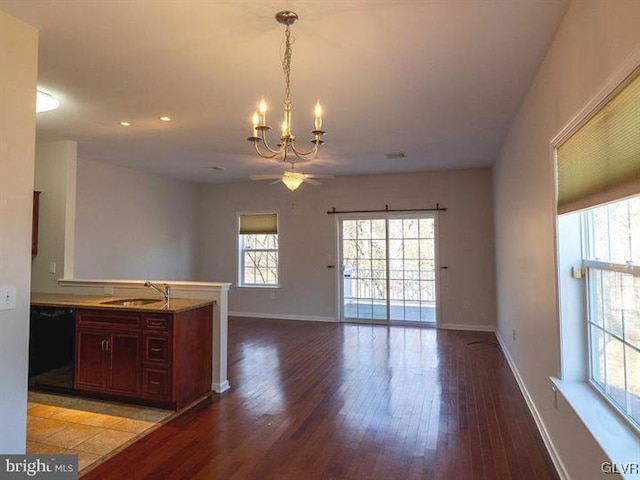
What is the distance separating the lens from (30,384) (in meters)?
3.77

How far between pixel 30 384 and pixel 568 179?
15.7 feet

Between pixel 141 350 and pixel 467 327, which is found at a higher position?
pixel 141 350

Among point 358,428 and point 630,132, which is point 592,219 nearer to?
point 630,132

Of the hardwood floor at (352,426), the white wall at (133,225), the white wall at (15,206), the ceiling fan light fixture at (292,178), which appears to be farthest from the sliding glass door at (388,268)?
the white wall at (15,206)

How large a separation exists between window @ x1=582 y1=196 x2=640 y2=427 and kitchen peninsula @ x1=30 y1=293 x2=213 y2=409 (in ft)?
9.70

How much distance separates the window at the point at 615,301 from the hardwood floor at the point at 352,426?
0.80 m

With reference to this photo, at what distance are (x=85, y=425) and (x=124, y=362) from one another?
1.78 feet

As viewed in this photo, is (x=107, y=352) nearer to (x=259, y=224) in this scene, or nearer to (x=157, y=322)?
(x=157, y=322)

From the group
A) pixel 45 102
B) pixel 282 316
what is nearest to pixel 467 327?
pixel 282 316

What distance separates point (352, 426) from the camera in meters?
3.00

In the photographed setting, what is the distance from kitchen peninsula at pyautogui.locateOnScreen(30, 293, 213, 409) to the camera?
3.29 metres

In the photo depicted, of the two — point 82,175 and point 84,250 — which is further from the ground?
point 82,175

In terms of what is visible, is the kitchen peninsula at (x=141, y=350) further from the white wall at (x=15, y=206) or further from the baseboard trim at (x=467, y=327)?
the baseboard trim at (x=467, y=327)

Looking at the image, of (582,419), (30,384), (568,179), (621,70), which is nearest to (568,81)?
(568,179)
